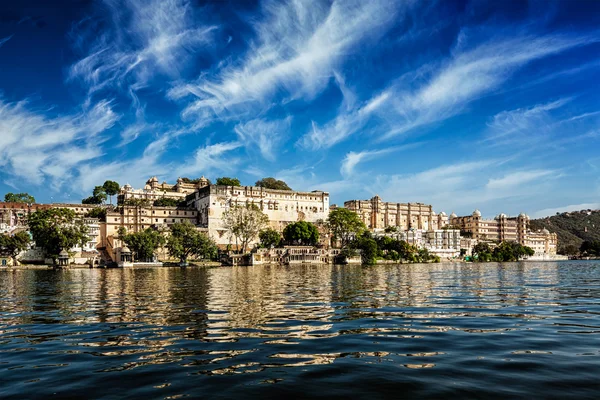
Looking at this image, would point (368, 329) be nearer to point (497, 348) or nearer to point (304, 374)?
point (497, 348)

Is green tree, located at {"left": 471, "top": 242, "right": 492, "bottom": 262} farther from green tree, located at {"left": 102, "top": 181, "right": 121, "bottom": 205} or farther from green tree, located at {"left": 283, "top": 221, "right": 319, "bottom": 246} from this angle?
green tree, located at {"left": 102, "top": 181, "right": 121, "bottom": 205}

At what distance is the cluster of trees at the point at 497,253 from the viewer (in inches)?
6053

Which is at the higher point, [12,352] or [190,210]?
[190,210]

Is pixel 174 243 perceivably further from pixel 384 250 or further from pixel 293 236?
pixel 384 250

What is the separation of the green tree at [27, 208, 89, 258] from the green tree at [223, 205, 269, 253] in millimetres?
34914

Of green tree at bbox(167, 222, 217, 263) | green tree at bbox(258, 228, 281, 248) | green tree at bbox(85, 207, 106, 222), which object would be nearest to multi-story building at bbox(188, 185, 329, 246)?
green tree at bbox(258, 228, 281, 248)

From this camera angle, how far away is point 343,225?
13525 cm

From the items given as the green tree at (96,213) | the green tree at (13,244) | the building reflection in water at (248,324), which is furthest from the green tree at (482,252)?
the building reflection in water at (248,324)

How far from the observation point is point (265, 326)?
17297mm

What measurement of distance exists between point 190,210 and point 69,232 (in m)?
47.9

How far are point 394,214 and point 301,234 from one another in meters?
63.5

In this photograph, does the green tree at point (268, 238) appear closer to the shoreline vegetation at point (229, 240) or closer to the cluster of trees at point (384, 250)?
the shoreline vegetation at point (229, 240)

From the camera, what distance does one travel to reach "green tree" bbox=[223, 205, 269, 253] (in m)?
118

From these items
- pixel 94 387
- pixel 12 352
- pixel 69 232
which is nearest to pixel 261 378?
pixel 94 387
